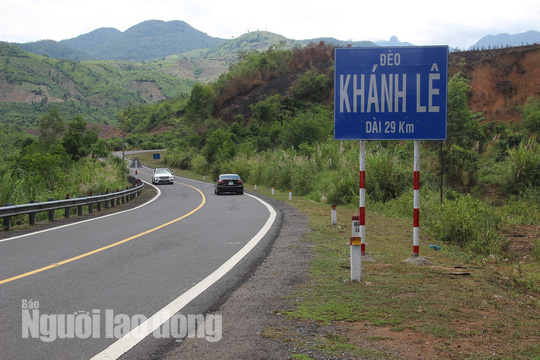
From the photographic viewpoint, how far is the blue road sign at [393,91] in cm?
877

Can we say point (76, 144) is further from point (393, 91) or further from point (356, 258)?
point (356, 258)

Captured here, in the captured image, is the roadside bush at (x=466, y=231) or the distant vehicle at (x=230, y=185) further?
the distant vehicle at (x=230, y=185)

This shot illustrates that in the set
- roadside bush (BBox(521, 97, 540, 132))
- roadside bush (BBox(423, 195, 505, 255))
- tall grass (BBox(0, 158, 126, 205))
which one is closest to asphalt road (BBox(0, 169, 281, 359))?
Answer: roadside bush (BBox(423, 195, 505, 255))

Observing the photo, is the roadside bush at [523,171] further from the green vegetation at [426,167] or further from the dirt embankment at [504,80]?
the dirt embankment at [504,80]

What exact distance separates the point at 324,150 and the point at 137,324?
90.8 feet

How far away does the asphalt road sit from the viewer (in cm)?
450

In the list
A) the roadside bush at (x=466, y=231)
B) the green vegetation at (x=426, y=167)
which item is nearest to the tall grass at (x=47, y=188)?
the green vegetation at (x=426, y=167)

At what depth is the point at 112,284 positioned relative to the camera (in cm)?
674

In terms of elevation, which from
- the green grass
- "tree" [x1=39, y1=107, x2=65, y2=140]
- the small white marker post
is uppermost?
"tree" [x1=39, y1=107, x2=65, y2=140]

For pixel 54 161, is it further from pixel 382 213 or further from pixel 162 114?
pixel 162 114

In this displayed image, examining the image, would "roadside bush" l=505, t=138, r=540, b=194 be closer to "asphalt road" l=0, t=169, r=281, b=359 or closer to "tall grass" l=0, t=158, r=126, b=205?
"asphalt road" l=0, t=169, r=281, b=359

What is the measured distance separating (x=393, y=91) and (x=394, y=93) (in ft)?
0.14

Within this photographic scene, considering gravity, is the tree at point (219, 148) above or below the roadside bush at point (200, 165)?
above

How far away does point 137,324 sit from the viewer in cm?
496
